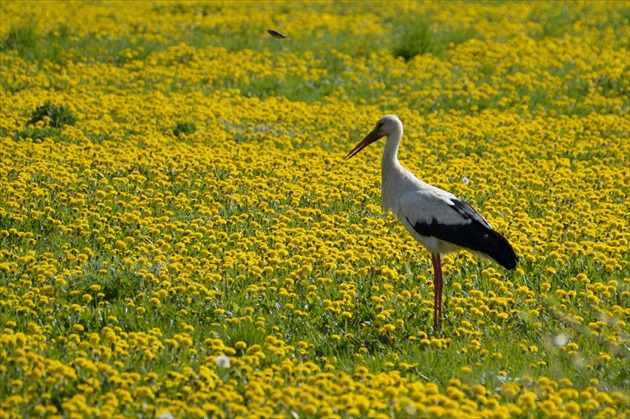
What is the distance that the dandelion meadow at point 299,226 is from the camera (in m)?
5.38

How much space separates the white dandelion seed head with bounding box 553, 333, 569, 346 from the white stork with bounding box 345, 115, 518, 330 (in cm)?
66

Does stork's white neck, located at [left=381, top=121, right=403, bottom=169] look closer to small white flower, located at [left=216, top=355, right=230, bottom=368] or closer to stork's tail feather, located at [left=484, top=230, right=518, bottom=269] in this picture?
stork's tail feather, located at [left=484, top=230, right=518, bottom=269]

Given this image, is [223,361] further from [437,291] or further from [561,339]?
[561,339]

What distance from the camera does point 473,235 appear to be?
7000 millimetres

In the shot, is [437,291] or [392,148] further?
[392,148]

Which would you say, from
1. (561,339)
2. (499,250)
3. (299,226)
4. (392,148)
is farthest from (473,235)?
(299,226)

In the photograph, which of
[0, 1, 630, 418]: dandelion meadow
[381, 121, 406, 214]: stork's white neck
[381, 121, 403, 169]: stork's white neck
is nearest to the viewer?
[0, 1, 630, 418]: dandelion meadow

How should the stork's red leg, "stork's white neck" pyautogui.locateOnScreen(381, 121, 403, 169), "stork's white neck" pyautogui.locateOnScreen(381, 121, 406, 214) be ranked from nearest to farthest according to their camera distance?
the stork's red leg, "stork's white neck" pyautogui.locateOnScreen(381, 121, 406, 214), "stork's white neck" pyautogui.locateOnScreen(381, 121, 403, 169)

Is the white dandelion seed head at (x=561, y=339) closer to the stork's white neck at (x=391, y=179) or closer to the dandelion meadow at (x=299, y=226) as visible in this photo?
the dandelion meadow at (x=299, y=226)

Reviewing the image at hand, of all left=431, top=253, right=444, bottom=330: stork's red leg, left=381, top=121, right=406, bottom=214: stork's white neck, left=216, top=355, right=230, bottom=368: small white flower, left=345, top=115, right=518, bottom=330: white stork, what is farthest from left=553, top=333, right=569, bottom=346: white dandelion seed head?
left=216, top=355, right=230, bottom=368: small white flower

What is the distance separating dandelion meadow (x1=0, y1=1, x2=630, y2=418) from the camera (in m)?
5.38

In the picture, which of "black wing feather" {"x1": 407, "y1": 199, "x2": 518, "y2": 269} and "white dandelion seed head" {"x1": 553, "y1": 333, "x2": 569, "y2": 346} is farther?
"black wing feather" {"x1": 407, "y1": 199, "x2": 518, "y2": 269}

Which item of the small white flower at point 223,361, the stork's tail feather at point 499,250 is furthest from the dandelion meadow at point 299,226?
the stork's tail feather at point 499,250

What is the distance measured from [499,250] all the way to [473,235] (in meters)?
0.22
